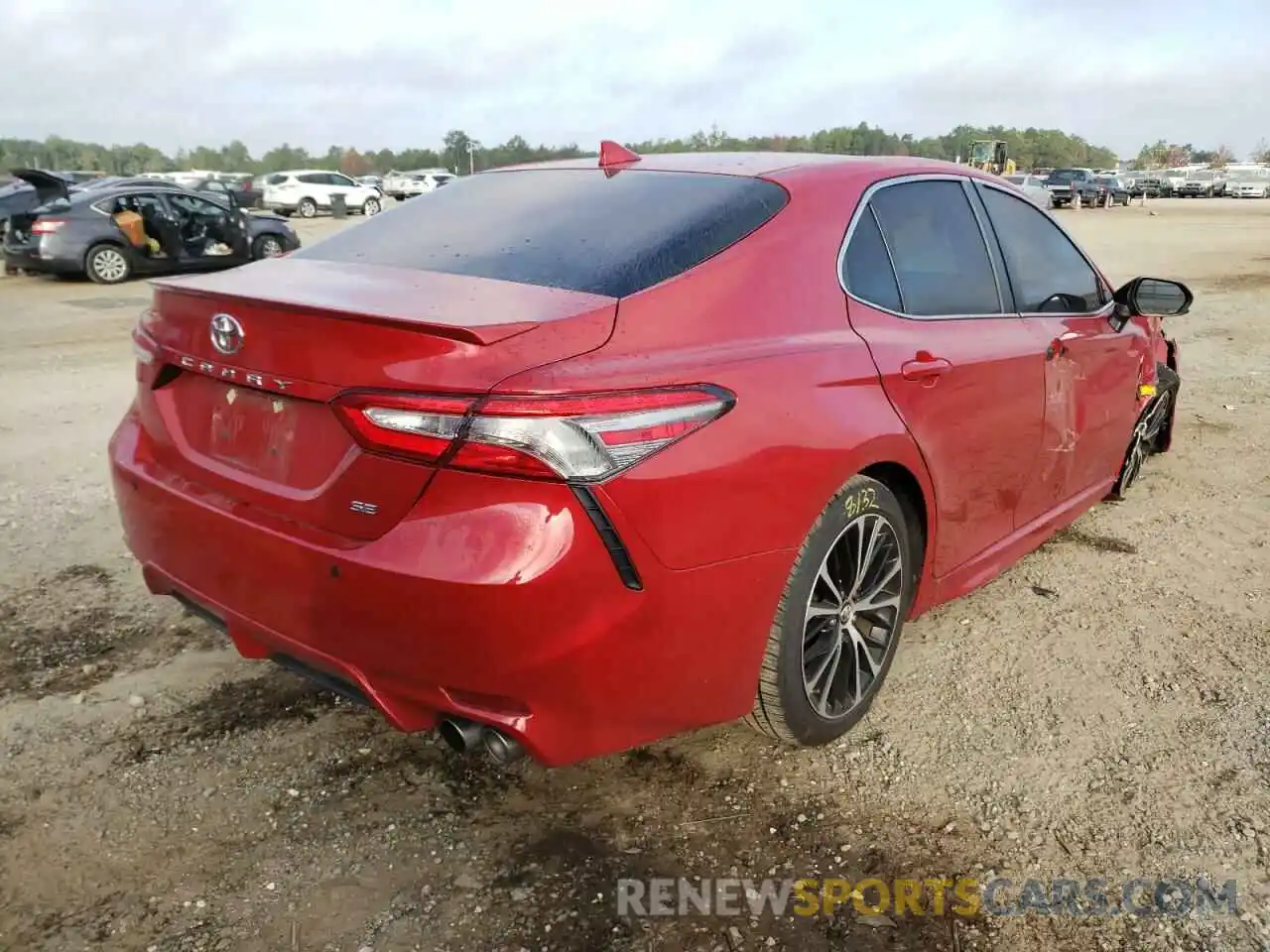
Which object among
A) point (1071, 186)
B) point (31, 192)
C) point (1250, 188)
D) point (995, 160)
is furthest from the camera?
point (1250, 188)

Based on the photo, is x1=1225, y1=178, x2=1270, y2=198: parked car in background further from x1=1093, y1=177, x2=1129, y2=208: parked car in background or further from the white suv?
the white suv

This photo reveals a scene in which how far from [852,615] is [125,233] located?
14.3m

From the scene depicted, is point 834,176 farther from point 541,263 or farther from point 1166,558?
point 1166,558

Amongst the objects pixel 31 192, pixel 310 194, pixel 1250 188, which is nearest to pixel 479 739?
pixel 31 192

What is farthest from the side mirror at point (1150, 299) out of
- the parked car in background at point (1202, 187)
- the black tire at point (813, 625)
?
the parked car in background at point (1202, 187)

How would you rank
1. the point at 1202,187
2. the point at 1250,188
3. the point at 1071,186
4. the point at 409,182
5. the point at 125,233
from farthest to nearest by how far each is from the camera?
the point at 1202,187
the point at 1250,188
the point at 409,182
the point at 1071,186
the point at 125,233

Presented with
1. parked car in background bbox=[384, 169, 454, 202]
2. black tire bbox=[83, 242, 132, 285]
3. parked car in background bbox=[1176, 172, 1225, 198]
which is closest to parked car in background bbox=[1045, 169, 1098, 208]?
parked car in background bbox=[1176, 172, 1225, 198]

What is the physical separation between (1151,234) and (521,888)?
2798 cm

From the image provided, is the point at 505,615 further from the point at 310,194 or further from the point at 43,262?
the point at 310,194

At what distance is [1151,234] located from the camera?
2562 cm

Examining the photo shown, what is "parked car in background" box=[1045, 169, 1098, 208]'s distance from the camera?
142 feet

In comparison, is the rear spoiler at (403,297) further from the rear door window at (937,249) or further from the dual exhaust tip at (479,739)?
the rear door window at (937,249)

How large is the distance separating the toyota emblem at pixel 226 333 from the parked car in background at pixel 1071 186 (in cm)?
4603

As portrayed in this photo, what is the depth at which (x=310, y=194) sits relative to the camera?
118ft
